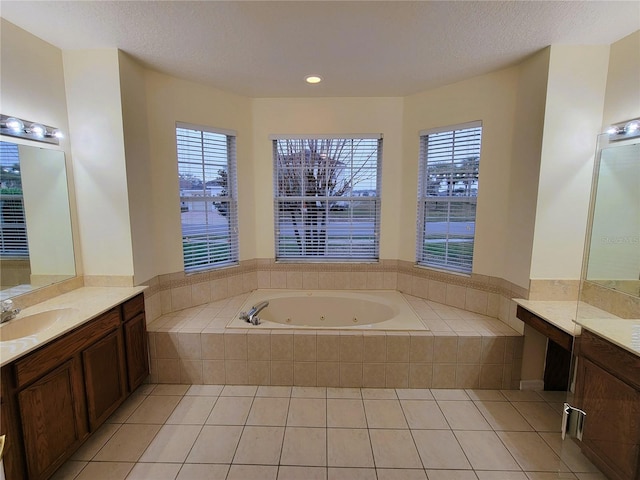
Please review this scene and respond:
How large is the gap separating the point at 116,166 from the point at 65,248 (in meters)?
0.72

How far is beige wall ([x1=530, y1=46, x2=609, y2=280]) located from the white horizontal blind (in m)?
3.55

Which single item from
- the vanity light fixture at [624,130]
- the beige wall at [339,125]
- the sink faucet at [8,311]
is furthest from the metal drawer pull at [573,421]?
the sink faucet at [8,311]

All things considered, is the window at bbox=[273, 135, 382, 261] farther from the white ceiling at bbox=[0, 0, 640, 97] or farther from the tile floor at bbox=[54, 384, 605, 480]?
the tile floor at bbox=[54, 384, 605, 480]

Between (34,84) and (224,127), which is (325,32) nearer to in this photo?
(224,127)

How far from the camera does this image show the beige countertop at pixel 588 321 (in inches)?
60.6

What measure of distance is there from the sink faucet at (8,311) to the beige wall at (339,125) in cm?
219

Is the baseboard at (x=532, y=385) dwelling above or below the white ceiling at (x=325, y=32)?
below

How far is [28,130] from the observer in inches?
78.4

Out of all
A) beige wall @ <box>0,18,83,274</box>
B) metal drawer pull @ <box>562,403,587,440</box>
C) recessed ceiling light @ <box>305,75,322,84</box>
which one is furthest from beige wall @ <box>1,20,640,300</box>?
metal drawer pull @ <box>562,403,587,440</box>

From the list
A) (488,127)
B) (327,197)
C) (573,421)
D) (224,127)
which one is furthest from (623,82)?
(224,127)

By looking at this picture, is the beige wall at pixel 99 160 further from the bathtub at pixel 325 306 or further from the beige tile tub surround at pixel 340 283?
the bathtub at pixel 325 306

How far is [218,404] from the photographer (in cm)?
234

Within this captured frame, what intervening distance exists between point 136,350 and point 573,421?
9.46 ft

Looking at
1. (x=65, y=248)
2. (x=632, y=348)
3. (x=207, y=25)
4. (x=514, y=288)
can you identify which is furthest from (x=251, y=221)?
(x=632, y=348)
